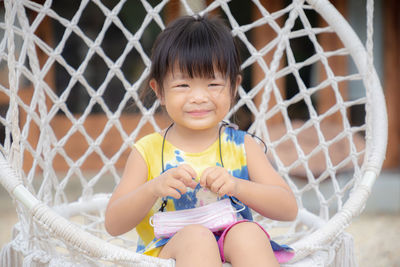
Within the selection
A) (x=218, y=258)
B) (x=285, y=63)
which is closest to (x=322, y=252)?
(x=218, y=258)

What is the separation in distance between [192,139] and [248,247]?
1.09ft

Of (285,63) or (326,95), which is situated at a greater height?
(285,63)

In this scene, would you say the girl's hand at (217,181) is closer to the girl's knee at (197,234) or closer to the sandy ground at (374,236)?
the girl's knee at (197,234)

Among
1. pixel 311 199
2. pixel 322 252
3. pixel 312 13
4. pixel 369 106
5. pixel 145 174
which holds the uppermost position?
pixel 312 13

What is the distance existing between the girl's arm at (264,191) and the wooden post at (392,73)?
279 centimetres

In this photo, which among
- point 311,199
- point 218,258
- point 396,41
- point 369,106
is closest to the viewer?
point 218,258

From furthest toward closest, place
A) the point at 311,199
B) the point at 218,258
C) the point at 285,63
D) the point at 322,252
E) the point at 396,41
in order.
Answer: the point at 285,63, the point at 396,41, the point at 311,199, the point at 322,252, the point at 218,258

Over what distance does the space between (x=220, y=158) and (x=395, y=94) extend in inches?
114

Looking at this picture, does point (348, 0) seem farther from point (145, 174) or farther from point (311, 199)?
point (145, 174)

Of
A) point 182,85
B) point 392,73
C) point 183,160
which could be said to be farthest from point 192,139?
point 392,73

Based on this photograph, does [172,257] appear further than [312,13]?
No

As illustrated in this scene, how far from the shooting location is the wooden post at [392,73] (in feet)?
11.2

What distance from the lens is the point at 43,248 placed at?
3.57 feet

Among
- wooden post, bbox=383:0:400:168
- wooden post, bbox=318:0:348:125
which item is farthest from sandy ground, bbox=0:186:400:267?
wooden post, bbox=318:0:348:125
